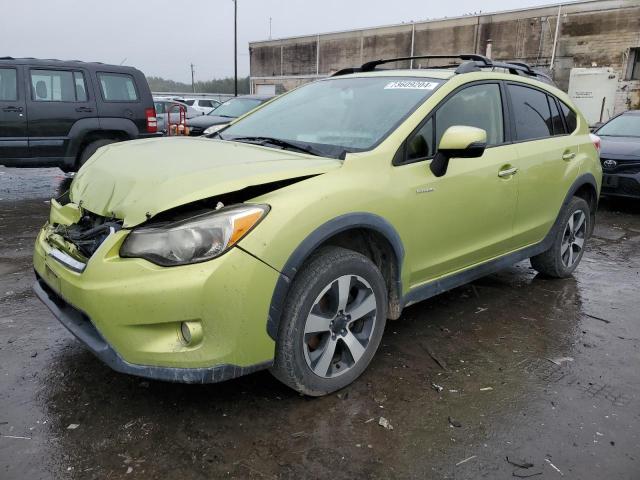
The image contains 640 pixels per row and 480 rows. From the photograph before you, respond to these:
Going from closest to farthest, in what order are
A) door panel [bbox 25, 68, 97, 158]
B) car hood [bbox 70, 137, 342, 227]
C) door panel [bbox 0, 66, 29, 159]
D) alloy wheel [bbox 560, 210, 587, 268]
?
car hood [bbox 70, 137, 342, 227] < alloy wheel [bbox 560, 210, 587, 268] < door panel [bbox 0, 66, 29, 159] < door panel [bbox 25, 68, 97, 158]

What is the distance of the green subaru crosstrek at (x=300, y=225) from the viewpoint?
88.0 inches

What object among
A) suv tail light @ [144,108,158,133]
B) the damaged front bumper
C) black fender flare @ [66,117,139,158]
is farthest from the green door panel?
suv tail light @ [144,108,158,133]

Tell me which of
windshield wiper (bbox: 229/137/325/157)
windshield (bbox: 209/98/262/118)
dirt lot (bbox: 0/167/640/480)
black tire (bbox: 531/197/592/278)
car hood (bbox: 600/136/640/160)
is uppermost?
windshield (bbox: 209/98/262/118)

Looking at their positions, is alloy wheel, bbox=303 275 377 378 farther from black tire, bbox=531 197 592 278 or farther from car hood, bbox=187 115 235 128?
car hood, bbox=187 115 235 128

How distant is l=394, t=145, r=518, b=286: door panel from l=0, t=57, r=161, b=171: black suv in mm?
6962

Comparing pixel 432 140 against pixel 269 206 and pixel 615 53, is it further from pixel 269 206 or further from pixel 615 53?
pixel 615 53

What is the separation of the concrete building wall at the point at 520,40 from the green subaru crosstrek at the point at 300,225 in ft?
66.8

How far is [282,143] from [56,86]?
673 centimetres

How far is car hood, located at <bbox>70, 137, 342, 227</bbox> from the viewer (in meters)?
2.33

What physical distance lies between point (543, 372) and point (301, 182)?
1.84 m

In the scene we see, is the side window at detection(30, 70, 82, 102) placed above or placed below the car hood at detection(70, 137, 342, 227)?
above

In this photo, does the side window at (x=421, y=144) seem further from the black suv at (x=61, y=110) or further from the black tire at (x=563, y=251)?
the black suv at (x=61, y=110)

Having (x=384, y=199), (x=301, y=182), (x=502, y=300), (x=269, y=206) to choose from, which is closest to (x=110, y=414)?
(x=269, y=206)

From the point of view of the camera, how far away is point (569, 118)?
180 inches
